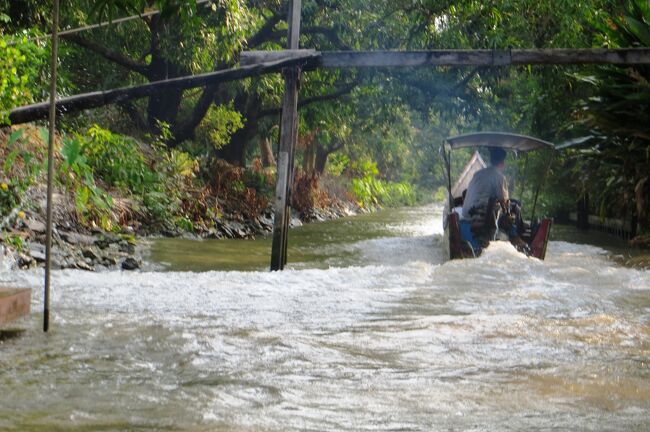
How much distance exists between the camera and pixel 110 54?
21.5 meters

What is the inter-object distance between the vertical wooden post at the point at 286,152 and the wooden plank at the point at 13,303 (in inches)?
236

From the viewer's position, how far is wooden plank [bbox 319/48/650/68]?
1239 centimetres

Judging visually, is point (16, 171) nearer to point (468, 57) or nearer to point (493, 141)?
point (468, 57)

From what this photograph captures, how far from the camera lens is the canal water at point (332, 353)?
500cm

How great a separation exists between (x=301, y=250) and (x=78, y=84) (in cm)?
837

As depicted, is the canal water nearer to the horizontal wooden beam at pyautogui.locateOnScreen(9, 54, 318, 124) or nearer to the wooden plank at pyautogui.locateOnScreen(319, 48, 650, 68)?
the horizontal wooden beam at pyautogui.locateOnScreen(9, 54, 318, 124)

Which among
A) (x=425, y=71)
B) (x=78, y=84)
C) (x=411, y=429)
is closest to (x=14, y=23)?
(x=78, y=84)

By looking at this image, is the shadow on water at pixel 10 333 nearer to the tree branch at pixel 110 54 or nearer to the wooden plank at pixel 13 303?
the wooden plank at pixel 13 303

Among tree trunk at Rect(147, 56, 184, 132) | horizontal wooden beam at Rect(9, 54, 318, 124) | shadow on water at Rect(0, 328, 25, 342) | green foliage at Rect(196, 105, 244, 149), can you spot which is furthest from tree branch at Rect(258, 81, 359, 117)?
shadow on water at Rect(0, 328, 25, 342)

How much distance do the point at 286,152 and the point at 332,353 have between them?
6.36 m

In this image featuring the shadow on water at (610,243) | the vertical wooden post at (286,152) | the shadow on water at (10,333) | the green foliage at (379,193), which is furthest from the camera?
the green foliage at (379,193)

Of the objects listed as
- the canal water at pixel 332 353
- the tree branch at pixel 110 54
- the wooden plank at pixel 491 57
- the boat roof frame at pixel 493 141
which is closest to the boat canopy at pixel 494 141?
the boat roof frame at pixel 493 141

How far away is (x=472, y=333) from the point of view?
7.64 meters

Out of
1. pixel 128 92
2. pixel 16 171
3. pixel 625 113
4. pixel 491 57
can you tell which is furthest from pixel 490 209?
pixel 16 171
